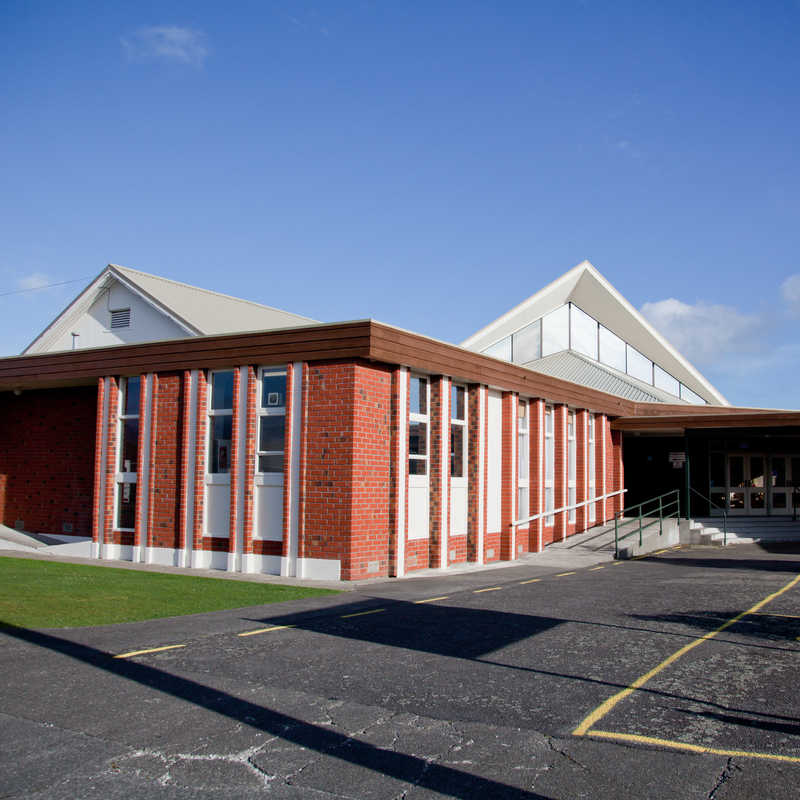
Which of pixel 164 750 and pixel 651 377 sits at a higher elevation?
pixel 651 377

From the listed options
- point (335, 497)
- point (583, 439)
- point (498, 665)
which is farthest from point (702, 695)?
point (583, 439)

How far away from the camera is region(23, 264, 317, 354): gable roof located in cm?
2408

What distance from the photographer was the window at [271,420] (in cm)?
1498

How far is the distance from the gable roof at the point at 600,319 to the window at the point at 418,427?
22067mm

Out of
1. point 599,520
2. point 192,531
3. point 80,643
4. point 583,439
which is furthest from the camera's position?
point 599,520

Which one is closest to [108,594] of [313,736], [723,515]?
[313,736]

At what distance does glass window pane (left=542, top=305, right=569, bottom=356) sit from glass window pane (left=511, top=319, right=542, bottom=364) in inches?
9.7

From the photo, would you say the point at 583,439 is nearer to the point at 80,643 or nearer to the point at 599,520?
the point at 599,520

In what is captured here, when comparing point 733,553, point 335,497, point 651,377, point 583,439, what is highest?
point 651,377

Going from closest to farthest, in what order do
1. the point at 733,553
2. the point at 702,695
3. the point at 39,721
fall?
the point at 39,721 → the point at 702,695 → the point at 733,553

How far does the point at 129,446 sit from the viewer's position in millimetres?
17297

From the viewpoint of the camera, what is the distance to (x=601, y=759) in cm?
496

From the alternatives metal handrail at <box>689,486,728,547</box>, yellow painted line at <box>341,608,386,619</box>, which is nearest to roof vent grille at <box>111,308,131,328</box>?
→ yellow painted line at <box>341,608,386,619</box>

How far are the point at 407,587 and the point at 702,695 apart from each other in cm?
709
